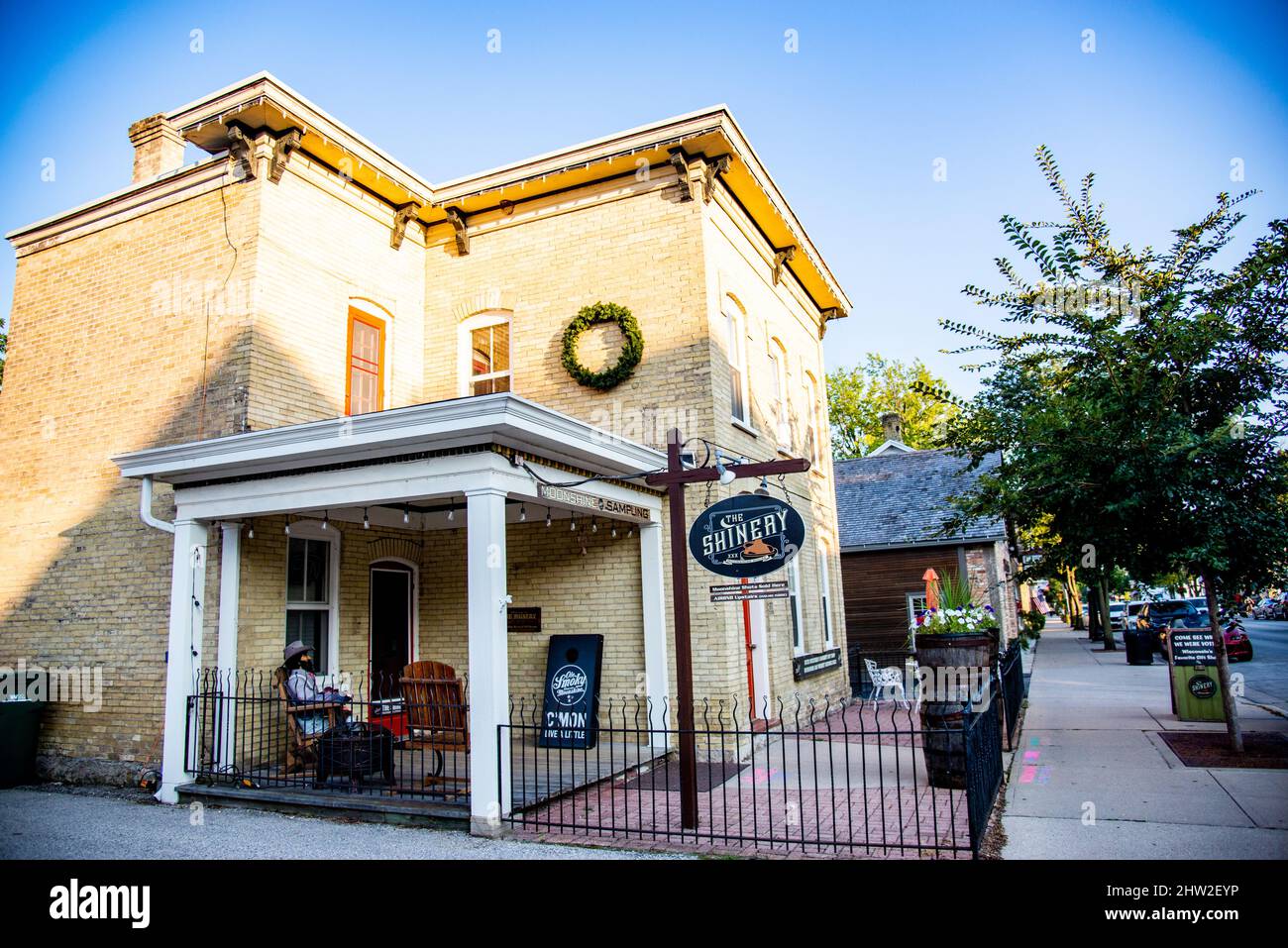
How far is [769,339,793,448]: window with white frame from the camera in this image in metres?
14.1

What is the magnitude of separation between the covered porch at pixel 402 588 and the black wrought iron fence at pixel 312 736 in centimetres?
3

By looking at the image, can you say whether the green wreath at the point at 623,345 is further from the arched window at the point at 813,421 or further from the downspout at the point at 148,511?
the arched window at the point at 813,421

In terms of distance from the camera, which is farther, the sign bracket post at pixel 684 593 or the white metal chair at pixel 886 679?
the white metal chair at pixel 886 679

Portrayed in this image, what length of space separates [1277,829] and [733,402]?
7.94 meters

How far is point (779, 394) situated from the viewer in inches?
578

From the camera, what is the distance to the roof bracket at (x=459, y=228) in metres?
12.5

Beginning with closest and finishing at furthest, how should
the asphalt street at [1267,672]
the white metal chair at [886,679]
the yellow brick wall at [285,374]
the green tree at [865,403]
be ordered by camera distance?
1. the yellow brick wall at [285,374]
2. the asphalt street at [1267,672]
3. the white metal chair at [886,679]
4. the green tree at [865,403]

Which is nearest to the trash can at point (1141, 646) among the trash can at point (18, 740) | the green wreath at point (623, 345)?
the green wreath at point (623, 345)

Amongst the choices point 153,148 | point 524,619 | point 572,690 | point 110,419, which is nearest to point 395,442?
point 524,619

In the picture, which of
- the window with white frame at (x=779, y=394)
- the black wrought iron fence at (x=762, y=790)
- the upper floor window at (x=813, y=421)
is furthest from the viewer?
the upper floor window at (x=813, y=421)

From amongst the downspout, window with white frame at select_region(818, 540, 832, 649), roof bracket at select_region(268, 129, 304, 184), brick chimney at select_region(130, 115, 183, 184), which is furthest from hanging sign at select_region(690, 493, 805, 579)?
brick chimney at select_region(130, 115, 183, 184)

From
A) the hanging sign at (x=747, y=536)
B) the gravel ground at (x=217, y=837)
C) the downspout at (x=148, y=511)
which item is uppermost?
the downspout at (x=148, y=511)

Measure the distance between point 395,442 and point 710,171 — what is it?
6023 mm

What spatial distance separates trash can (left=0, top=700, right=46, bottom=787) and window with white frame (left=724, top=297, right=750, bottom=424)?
383 inches
